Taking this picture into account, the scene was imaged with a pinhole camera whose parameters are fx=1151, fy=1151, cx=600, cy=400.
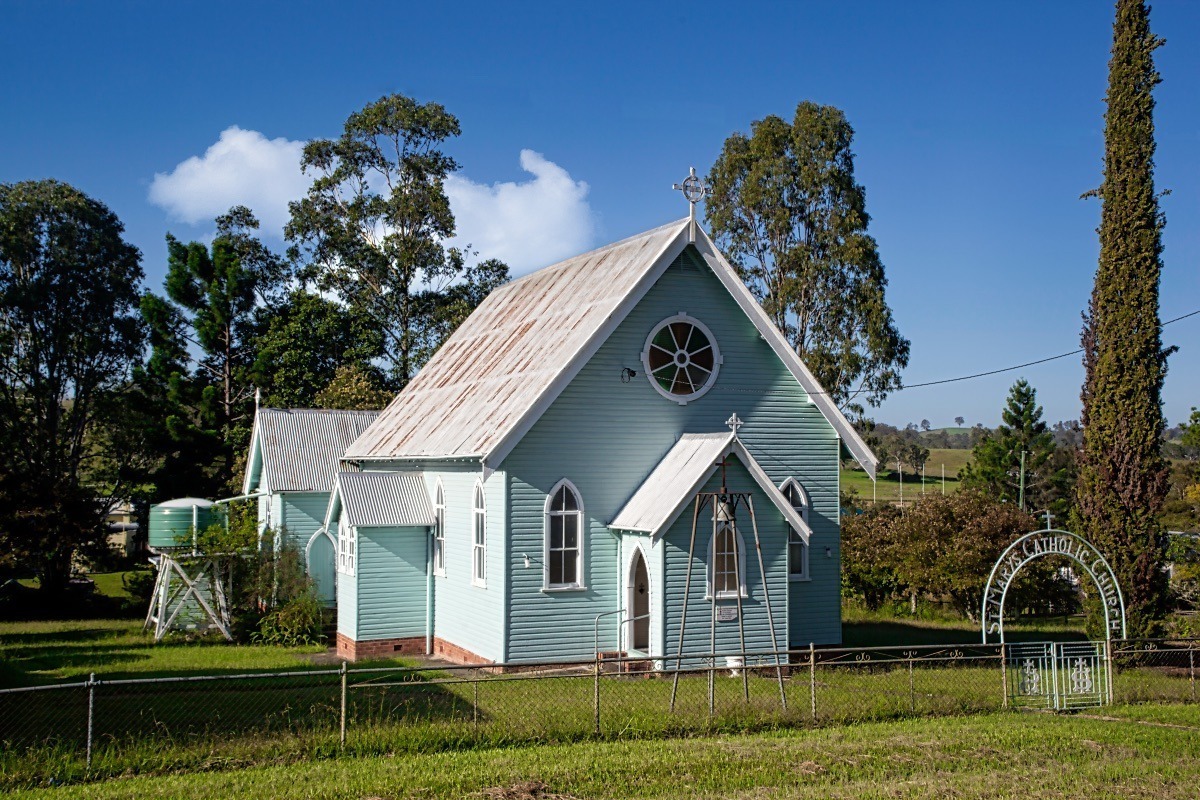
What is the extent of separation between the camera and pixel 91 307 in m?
45.6

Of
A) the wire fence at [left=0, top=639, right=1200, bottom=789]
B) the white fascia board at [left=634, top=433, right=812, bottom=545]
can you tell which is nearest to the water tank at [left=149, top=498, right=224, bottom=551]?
the wire fence at [left=0, top=639, right=1200, bottom=789]

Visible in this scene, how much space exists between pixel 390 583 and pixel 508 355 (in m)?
5.48

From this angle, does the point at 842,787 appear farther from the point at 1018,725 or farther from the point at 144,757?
the point at 144,757

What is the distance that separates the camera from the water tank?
28000 mm

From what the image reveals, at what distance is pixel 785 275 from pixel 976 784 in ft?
99.0

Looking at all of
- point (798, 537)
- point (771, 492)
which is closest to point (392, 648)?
point (798, 537)

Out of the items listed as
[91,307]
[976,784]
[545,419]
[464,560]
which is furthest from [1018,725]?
[91,307]

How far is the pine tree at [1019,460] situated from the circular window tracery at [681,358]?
43.3m

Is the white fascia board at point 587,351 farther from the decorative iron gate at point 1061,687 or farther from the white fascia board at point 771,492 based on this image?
the decorative iron gate at point 1061,687

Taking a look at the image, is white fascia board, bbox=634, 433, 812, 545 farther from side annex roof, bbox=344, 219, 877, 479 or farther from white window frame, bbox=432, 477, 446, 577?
white window frame, bbox=432, 477, 446, 577

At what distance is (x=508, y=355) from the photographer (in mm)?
24984

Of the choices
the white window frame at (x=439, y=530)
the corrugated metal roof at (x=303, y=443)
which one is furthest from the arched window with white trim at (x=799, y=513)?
the corrugated metal roof at (x=303, y=443)

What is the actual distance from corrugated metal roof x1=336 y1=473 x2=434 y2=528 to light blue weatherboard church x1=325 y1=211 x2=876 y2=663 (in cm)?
4

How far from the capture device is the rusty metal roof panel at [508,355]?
21594 mm
